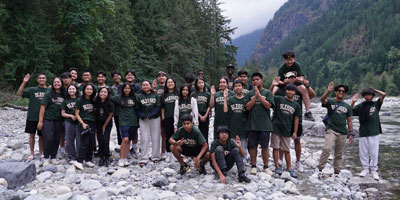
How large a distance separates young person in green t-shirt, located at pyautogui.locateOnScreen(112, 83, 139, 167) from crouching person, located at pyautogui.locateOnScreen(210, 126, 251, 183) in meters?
2.00

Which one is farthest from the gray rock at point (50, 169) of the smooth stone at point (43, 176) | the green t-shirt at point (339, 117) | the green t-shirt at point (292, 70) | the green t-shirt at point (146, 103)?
the green t-shirt at point (339, 117)

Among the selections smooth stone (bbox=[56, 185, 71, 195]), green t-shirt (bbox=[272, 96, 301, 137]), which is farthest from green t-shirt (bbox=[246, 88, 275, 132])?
smooth stone (bbox=[56, 185, 71, 195])

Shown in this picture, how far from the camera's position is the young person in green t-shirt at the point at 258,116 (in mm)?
5777

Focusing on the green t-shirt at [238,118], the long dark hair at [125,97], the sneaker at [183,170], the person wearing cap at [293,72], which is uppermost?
the person wearing cap at [293,72]

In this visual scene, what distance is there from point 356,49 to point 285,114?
165 metres

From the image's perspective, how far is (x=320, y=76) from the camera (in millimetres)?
130625

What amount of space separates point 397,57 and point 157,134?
448 feet

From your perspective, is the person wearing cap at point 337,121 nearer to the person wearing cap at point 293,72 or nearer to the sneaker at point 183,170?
the person wearing cap at point 293,72

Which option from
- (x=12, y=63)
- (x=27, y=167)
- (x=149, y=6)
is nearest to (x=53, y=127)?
(x=27, y=167)

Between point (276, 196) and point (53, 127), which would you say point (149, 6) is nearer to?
point (53, 127)

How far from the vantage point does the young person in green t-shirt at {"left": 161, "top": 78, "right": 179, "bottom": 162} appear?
658 centimetres

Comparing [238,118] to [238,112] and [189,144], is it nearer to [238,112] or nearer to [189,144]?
[238,112]

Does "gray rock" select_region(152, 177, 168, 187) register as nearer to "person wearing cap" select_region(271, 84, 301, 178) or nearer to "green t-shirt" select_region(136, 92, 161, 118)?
"green t-shirt" select_region(136, 92, 161, 118)

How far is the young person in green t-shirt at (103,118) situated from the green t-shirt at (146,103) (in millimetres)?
579
